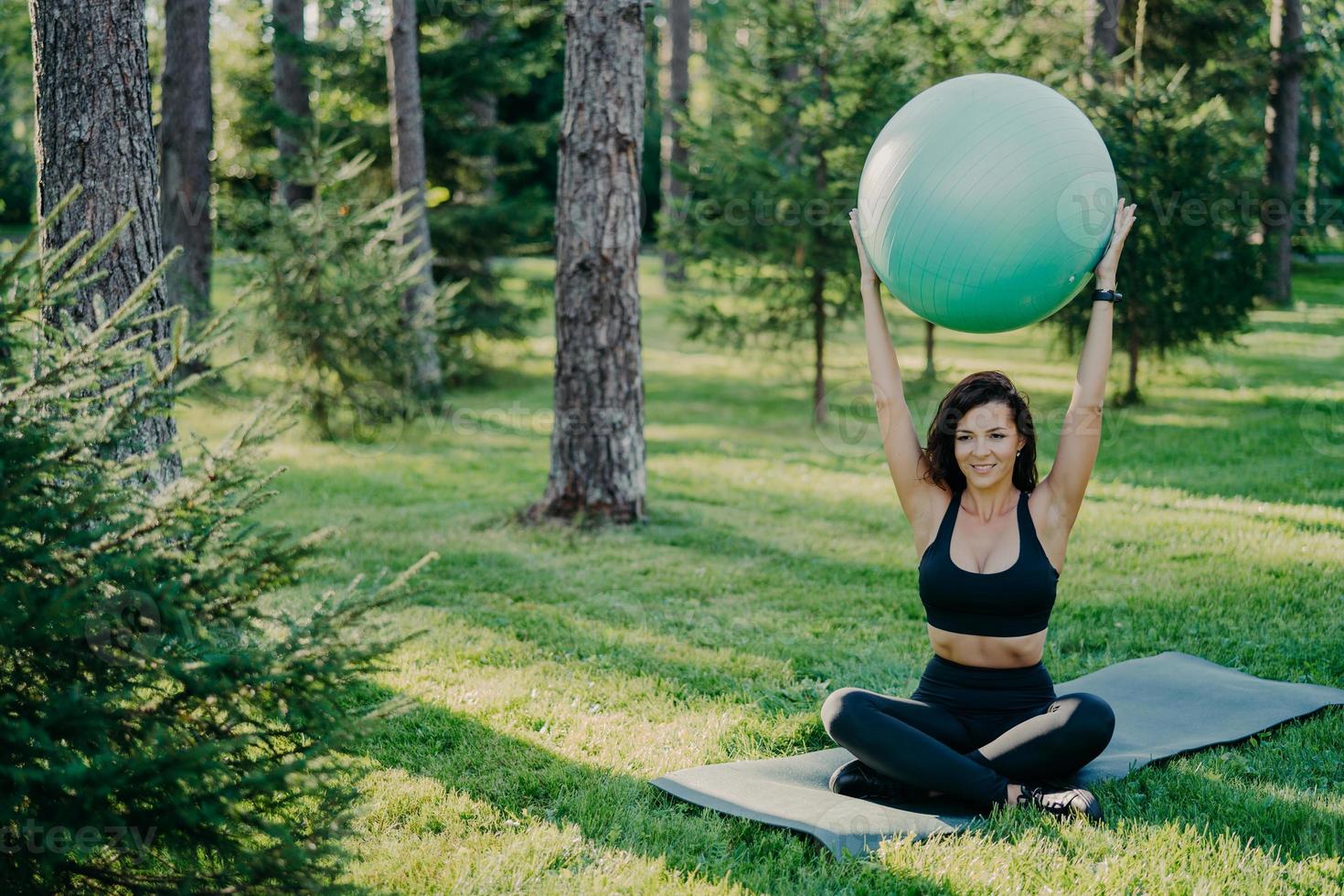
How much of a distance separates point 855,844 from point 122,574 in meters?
2.02

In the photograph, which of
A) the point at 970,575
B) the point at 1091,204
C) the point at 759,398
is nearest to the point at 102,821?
the point at 970,575

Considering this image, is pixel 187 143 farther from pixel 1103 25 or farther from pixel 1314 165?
pixel 1314 165

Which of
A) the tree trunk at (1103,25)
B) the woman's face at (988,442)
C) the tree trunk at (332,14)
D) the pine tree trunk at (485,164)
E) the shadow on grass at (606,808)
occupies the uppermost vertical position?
the tree trunk at (332,14)

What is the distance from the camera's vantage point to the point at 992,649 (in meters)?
3.40

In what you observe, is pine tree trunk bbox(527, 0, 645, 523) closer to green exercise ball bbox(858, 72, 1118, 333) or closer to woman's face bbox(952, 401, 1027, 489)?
green exercise ball bbox(858, 72, 1118, 333)

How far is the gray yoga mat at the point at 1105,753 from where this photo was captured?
3.15 m

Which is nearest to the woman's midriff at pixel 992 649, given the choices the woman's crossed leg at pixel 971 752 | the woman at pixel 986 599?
the woman at pixel 986 599

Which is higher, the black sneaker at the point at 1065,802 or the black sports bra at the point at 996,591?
the black sports bra at the point at 996,591

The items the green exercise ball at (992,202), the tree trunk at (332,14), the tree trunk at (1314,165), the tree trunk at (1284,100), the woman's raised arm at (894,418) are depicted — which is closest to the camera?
the green exercise ball at (992,202)

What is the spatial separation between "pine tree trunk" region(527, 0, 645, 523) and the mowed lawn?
0.67m

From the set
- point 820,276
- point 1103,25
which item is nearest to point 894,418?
point 820,276

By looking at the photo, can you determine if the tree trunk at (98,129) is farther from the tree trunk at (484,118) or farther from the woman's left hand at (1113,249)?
the tree trunk at (484,118)

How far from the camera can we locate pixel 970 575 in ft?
11.0

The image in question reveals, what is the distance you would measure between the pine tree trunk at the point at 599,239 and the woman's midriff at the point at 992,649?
3410mm
